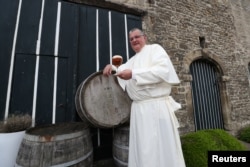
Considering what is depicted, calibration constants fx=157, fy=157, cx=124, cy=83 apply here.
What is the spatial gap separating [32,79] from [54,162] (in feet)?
4.94

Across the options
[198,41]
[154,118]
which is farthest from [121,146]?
[198,41]

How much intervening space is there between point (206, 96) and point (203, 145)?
9.56ft

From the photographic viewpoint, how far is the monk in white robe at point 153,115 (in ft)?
4.98

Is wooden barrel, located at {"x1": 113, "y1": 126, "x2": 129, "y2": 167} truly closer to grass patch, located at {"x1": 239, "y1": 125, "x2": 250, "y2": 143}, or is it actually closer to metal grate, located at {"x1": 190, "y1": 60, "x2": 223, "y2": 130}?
metal grate, located at {"x1": 190, "y1": 60, "x2": 223, "y2": 130}

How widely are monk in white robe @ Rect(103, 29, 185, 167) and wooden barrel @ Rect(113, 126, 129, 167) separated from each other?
0.53 m

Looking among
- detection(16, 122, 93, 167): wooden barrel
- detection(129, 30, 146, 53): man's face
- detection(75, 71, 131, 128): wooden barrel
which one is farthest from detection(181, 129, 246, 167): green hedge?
detection(129, 30, 146, 53): man's face

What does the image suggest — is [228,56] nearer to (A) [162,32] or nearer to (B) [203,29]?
(B) [203,29]

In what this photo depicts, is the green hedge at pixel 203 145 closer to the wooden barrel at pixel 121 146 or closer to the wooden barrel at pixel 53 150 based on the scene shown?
the wooden barrel at pixel 121 146

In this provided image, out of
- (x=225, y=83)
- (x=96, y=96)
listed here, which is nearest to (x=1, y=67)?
(x=96, y=96)

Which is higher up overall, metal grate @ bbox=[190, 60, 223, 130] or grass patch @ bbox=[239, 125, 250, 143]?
metal grate @ bbox=[190, 60, 223, 130]

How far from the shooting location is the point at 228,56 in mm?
5812

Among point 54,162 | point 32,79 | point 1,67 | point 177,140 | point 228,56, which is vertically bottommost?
point 54,162

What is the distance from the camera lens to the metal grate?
4.85 m

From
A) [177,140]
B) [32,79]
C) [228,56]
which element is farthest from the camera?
[228,56]
